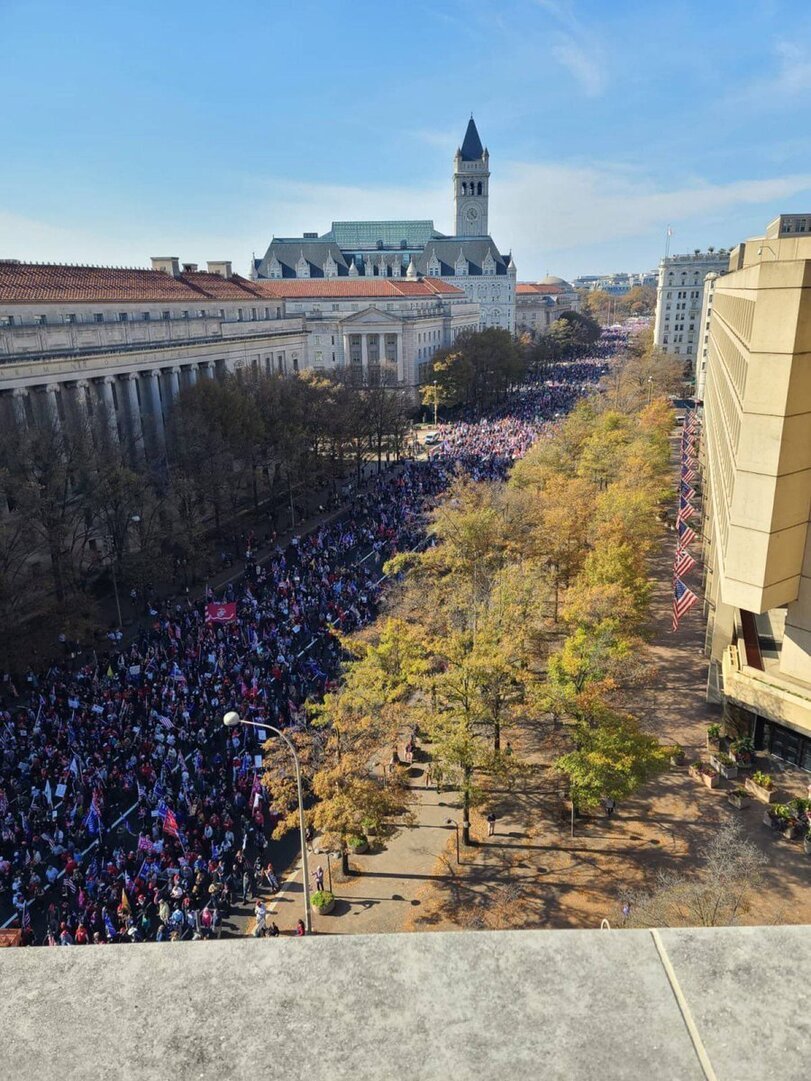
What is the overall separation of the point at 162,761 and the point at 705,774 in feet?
63.0

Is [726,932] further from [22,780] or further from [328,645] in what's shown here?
[328,645]

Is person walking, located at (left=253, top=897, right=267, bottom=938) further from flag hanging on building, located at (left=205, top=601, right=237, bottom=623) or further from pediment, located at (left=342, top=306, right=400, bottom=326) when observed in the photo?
pediment, located at (left=342, top=306, right=400, bottom=326)

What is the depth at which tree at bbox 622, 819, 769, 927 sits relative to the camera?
58.3 feet

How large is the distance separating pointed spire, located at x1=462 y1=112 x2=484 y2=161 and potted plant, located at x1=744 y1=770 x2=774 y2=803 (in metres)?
200

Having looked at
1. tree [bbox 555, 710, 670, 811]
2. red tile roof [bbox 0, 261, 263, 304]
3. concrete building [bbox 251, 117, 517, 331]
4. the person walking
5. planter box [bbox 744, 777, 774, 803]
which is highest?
concrete building [bbox 251, 117, 517, 331]

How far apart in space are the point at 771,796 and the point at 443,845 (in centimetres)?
1123

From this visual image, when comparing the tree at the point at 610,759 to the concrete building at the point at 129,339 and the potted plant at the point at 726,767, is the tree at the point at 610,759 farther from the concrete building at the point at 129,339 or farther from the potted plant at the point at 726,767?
the concrete building at the point at 129,339

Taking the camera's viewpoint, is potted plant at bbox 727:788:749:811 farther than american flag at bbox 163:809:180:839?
Yes

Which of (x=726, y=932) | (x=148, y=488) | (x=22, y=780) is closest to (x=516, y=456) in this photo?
(x=148, y=488)

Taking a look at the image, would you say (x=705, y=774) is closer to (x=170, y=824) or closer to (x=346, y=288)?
(x=170, y=824)

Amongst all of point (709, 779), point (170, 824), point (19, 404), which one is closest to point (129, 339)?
point (19, 404)

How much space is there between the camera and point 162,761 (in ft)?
87.4

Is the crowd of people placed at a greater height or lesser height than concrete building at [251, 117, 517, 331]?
lesser

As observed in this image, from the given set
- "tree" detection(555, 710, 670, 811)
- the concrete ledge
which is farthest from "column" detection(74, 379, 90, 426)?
the concrete ledge
